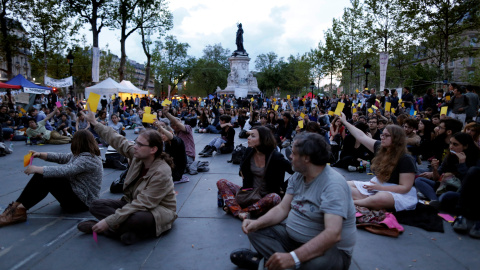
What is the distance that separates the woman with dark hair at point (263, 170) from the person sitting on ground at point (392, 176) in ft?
3.80

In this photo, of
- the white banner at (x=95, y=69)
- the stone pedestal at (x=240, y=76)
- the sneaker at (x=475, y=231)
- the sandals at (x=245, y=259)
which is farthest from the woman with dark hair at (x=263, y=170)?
the stone pedestal at (x=240, y=76)

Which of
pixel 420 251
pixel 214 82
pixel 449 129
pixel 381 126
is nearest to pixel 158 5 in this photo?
pixel 381 126

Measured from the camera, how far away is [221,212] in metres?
4.86

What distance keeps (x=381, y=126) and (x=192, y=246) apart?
663 centimetres

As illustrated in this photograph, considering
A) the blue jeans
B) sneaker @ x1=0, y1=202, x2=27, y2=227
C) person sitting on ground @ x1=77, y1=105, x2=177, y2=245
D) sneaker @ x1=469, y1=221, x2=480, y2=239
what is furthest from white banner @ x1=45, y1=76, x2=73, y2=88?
sneaker @ x1=469, y1=221, x2=480, y2=239

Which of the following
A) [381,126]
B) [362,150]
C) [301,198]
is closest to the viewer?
[301,198]

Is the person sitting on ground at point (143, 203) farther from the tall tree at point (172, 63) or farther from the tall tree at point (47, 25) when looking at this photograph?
the tall tree at point (172, 63)

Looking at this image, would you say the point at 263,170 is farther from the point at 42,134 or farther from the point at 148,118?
the point at 42,134

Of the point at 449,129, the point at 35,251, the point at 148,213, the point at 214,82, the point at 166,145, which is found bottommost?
the point at 35,251

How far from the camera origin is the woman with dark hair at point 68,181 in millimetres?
4219

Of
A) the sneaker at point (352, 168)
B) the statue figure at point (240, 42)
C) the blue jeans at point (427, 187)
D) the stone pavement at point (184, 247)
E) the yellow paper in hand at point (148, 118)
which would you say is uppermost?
the statue figure at point (240, 42)

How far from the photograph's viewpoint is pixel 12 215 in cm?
423

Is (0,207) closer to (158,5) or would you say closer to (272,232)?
(272,232)

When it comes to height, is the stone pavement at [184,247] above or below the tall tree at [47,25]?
below
